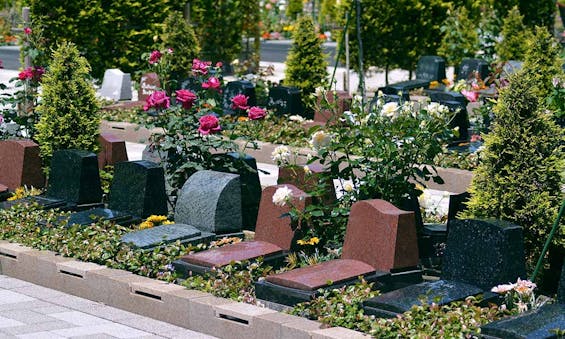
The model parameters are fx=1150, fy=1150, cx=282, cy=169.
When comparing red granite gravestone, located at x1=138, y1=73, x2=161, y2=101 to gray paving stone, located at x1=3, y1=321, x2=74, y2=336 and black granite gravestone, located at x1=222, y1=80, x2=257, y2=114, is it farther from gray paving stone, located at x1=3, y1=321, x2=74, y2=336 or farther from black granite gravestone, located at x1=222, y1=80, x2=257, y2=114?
gray paving stone, located at x1=3, y1=321, x2=74, y2=336

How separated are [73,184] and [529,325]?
5.20m

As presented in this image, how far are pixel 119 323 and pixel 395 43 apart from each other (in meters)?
15.0

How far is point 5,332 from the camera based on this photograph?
7.66m

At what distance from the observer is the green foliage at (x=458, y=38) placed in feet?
71.0

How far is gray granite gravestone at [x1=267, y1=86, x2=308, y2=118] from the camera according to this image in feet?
55.9

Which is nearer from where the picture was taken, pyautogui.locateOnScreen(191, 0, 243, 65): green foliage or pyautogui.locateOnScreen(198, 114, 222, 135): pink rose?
pyautogui.locateOnScreen(198, 114, 222, 135): pink rose

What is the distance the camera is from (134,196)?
9.93m

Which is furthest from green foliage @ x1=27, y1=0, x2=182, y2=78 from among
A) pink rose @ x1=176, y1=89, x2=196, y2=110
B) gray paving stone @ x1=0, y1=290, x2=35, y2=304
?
gray paving stone @ x1=0, y1=290, x2=35, y2=304

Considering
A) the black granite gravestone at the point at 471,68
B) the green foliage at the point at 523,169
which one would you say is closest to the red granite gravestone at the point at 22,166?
the green foliage at the point at 523,169

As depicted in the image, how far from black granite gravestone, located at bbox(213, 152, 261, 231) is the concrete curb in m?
1.55

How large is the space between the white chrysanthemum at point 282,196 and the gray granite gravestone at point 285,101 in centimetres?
874

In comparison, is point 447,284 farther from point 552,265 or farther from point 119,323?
point 119,323

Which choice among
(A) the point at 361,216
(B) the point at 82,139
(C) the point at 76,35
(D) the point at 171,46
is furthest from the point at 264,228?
(C) the point at 76,35

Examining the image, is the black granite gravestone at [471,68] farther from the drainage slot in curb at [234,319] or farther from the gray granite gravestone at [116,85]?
the drainage slot in curb at [234,319]
